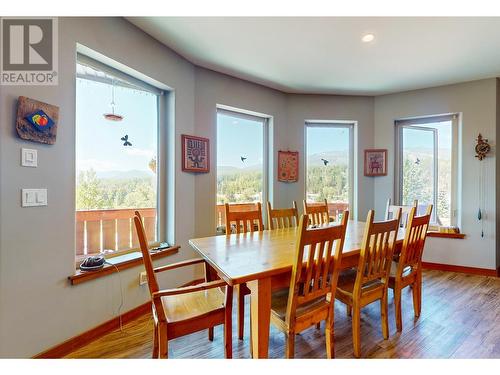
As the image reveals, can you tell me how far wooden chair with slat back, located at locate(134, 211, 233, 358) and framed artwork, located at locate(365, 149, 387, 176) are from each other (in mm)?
3205

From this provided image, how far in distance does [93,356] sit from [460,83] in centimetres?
497

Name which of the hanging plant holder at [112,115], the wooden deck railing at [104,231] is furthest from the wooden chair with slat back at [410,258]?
the hanging plant holder at [112,115]

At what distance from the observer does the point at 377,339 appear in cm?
192

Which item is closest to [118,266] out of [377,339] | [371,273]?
[371,273]

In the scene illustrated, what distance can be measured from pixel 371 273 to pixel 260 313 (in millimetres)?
885

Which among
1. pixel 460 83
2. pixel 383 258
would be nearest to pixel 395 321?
pixel 383 258

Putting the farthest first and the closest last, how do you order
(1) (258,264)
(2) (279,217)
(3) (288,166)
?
(3) (288,166) → (2) (279,217) → (1) (258,264)

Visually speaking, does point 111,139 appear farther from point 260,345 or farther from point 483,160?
point 483,160

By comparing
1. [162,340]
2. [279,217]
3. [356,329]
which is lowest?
[356,329]

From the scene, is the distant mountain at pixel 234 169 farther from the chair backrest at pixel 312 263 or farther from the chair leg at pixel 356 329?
the chair leg at pixel 356 329

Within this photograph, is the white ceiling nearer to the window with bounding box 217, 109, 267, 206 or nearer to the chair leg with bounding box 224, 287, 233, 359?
the window with bounding box 217, 109, 267, 206

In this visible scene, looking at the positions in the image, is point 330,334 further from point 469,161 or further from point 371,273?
point 469,161

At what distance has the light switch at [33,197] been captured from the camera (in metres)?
1.56
